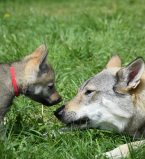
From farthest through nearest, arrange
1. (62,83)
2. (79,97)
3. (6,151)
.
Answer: (62,83) → (79,97) → (6,151)

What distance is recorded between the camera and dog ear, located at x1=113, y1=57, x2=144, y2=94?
3213 millimetres

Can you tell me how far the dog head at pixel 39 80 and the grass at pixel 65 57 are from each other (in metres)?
0.31

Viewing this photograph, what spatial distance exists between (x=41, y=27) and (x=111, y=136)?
14.3 ft

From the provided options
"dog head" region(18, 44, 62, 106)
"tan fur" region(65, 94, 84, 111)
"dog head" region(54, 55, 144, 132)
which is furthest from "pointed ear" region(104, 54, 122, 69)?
"dog head" region(18, 44, 62, 106)

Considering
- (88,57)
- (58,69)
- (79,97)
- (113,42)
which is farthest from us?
(113,42)

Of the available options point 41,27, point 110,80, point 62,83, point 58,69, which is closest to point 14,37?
point 41,27

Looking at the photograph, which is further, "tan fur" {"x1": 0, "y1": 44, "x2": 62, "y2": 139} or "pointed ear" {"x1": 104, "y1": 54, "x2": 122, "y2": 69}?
"pointed ear" {"x1": 104, "y1": 54, "x2": 122, "y2": 69}

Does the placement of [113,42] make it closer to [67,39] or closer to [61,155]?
[67,39]

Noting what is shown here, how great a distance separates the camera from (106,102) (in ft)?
11.0

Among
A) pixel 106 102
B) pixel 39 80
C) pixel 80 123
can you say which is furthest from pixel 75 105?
pixel 39 80

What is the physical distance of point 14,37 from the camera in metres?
6.20

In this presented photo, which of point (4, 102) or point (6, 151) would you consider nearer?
point (6, 151)

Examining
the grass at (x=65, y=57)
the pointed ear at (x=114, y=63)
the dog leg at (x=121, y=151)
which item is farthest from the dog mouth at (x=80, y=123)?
the pointed ear at (x=114, y=63)

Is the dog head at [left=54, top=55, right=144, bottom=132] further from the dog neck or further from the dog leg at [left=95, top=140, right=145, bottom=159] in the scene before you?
the dog neck
